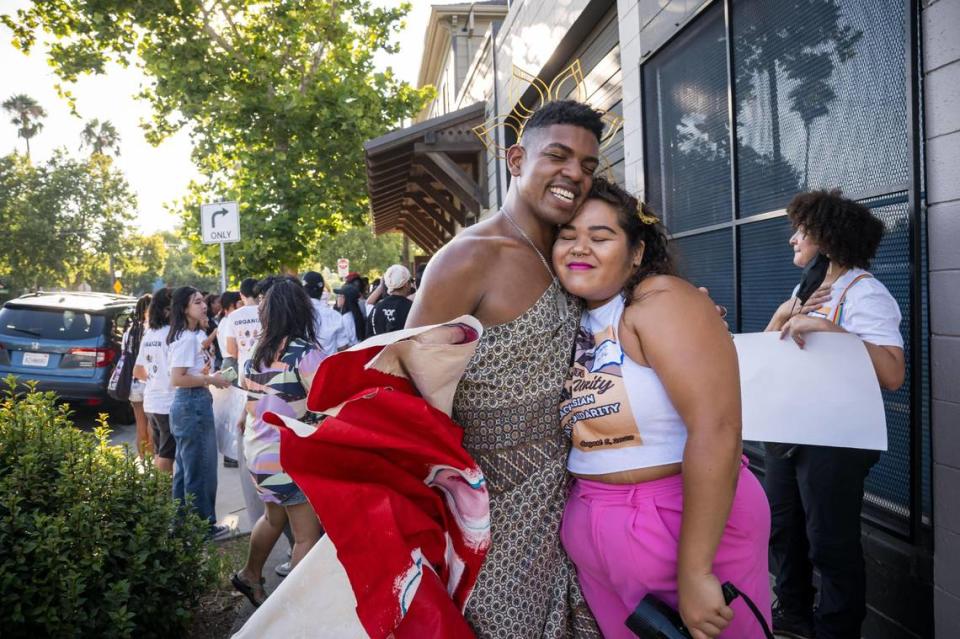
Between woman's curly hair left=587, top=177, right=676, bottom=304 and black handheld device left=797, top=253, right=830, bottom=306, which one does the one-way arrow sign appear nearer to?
black handheld device left=797, top=253, right=830, bottom=306

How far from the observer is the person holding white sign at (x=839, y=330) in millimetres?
2848

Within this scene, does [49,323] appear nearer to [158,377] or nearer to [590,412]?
[158,377]

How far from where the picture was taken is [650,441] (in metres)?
1.81

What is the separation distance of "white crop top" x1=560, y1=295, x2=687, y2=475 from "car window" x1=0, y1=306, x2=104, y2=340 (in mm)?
9920

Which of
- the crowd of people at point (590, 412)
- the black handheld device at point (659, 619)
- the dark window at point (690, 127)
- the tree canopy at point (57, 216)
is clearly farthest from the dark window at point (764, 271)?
the tree canopy at point (57, 216)

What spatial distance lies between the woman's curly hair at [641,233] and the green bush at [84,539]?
7.85 feet

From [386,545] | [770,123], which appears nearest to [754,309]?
[770,123]

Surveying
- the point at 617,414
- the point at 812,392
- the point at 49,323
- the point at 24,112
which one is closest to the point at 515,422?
the point at 617,414

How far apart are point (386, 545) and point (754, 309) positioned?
326 centimetres

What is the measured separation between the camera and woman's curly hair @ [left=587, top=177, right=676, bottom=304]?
1.96 m

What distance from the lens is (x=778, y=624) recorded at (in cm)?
354

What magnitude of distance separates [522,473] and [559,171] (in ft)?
2.91

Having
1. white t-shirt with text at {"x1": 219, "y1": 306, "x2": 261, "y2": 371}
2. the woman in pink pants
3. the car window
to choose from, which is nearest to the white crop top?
the woman in pink pants

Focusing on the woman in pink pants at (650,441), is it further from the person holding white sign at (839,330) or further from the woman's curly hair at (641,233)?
the person holding white sign at (839,330)
